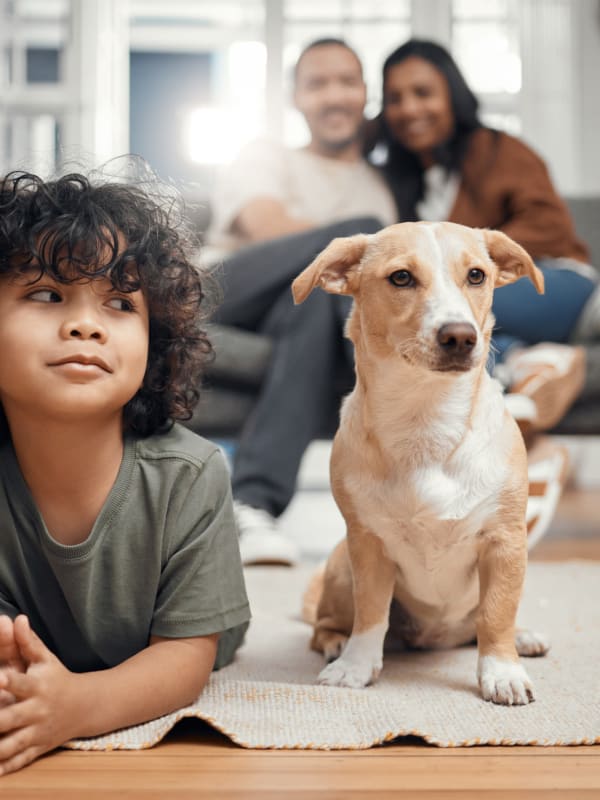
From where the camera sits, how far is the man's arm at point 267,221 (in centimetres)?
233

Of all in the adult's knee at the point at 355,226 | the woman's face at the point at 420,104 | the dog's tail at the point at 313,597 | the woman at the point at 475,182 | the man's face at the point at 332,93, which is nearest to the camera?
the dog's tail at the point at 313,597

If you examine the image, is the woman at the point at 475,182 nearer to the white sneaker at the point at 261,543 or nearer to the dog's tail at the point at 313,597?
the white sneaker at the point at 261,543

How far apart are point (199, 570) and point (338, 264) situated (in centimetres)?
38

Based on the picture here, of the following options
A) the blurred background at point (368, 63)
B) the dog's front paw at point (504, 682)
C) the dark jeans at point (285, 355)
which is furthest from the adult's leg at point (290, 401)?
the blurred background at point (368, 63)

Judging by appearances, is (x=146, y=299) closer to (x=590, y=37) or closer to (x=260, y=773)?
(x=260, y=773)

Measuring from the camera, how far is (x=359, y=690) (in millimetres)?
948

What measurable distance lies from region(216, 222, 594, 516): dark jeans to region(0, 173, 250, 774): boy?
2.99 feet

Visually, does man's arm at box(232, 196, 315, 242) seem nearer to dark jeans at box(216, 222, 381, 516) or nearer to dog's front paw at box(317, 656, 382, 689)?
dark jeans at box(216, 222, 381, 516)

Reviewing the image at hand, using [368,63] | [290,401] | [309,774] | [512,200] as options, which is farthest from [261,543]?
[368,63]

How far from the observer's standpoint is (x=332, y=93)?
240 cm

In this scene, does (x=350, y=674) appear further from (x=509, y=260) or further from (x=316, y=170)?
(x=316, y=170)

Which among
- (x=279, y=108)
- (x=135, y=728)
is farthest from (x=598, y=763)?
(x=279, y=108)

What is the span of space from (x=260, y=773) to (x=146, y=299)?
48 centimetres

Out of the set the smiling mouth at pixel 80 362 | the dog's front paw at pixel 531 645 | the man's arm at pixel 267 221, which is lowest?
the dog's front paw at pixel 531 645
